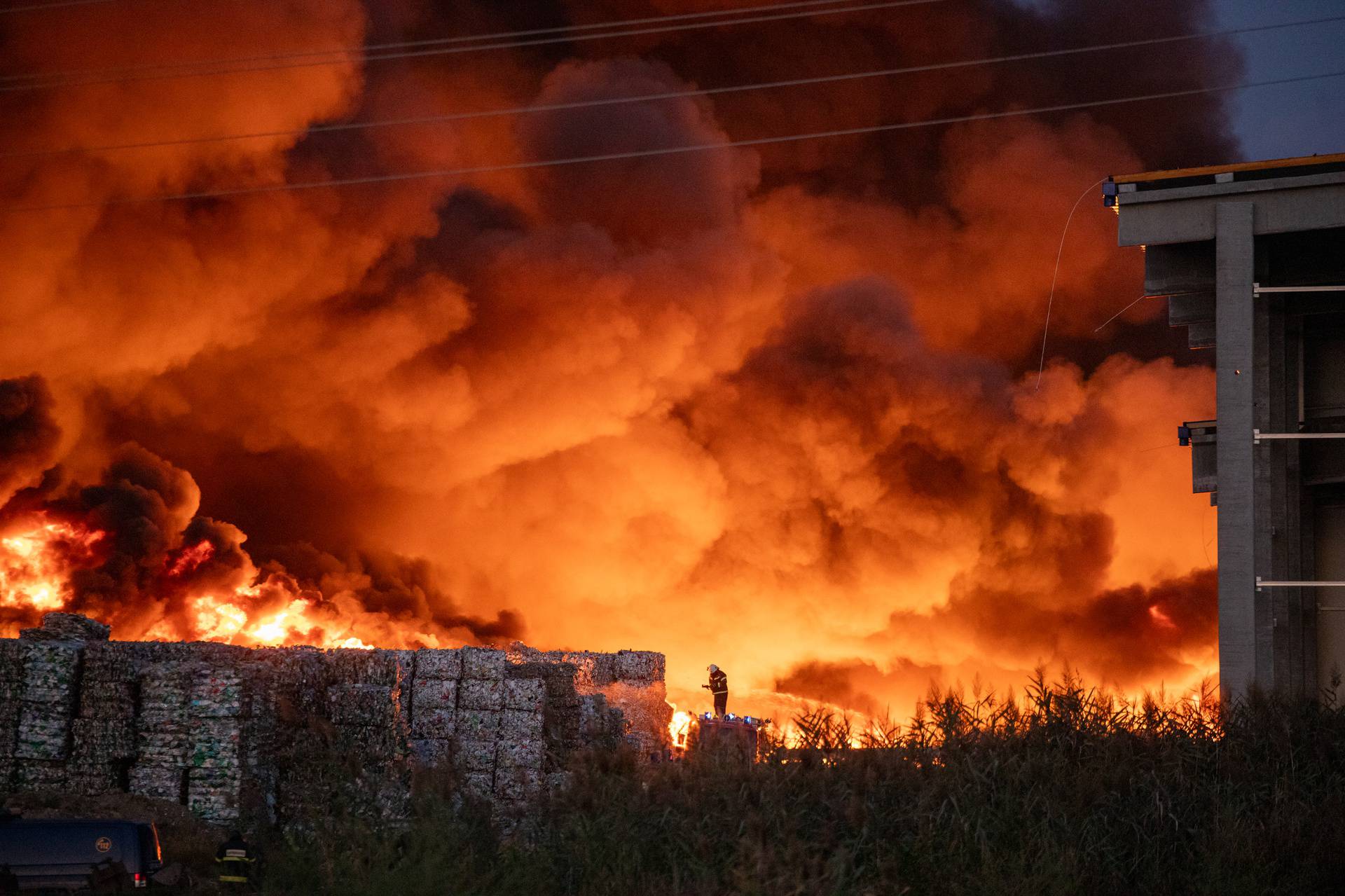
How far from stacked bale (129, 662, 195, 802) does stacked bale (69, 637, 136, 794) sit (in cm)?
17

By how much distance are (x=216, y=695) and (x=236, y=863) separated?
188 inches

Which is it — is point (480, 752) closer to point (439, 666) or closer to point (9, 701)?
point (439, 666)

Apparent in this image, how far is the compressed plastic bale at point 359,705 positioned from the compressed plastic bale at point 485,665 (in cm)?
301

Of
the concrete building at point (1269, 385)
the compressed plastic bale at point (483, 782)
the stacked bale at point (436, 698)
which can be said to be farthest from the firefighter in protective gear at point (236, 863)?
the concrete building at point (1269, 385)

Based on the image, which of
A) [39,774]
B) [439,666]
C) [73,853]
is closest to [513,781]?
[439,666]

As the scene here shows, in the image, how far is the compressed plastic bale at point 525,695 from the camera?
22000mm


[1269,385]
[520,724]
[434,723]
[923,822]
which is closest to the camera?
[923,822]

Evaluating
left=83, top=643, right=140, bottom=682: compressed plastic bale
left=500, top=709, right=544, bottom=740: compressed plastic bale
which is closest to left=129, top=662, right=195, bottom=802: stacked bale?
left=83, top=643, right=140, bottom=682: compressed plastic bale

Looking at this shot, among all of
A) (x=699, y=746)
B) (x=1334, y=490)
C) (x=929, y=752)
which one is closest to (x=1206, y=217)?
(x=1334, y=490)

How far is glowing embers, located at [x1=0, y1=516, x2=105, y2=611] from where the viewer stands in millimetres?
41531

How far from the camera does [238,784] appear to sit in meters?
16.8

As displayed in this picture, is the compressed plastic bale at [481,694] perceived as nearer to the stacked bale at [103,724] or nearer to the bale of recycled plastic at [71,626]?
the bale of recycled plastic at [71,626]

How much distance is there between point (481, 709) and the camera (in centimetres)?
2198

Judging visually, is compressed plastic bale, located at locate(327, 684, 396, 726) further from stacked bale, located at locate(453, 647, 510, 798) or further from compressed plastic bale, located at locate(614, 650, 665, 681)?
compressed plastic bale, located at locate(614, 650, 665, 681)
